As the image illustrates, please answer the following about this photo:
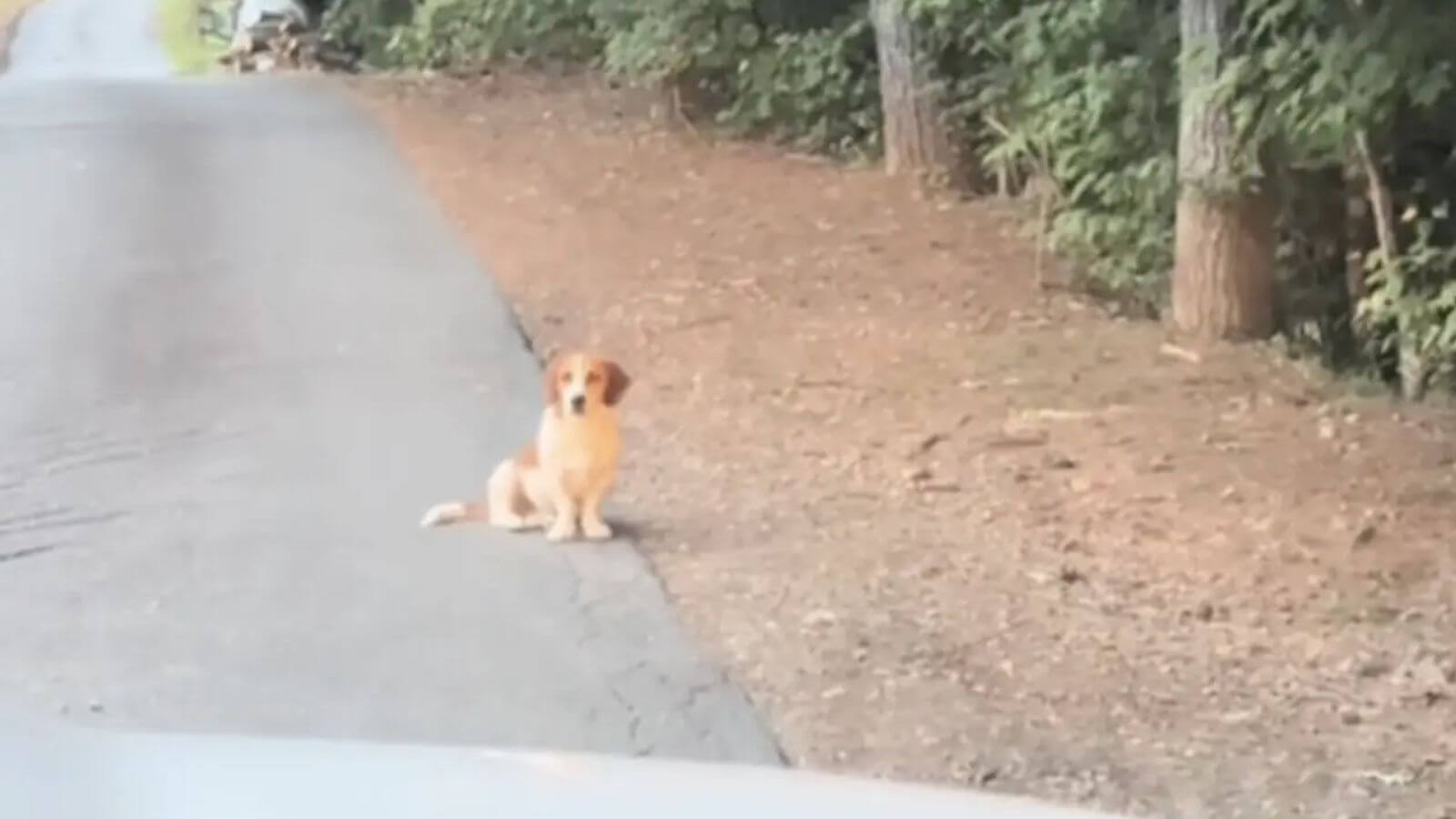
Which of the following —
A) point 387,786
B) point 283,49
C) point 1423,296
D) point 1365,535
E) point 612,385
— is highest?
point 387,786

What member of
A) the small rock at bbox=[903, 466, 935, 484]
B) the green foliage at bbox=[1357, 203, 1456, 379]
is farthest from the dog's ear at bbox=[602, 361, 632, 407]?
the green foliage at bbox=[1357, 203, 1456, 379]

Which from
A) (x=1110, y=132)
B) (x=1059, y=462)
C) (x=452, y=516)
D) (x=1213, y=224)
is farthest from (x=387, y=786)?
(x=1110, y=132)

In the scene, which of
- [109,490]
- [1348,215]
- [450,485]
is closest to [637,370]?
[450,485]

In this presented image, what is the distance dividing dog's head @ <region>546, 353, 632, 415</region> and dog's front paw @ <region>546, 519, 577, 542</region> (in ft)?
1.13

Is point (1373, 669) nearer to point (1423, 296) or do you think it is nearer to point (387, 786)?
point (1423, 296)

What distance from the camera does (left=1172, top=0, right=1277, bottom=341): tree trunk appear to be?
904 centimetres

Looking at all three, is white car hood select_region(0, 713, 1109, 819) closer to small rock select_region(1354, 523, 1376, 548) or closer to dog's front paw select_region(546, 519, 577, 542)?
dog's front paw select_region(546, 519, 577, 542)

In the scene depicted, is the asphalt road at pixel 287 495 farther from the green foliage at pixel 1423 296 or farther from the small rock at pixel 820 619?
the green foliage at pixel 1423 296

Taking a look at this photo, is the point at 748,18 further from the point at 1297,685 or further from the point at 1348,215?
the point at 1297,685

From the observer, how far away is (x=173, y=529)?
669cm

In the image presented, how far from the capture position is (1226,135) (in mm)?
9102

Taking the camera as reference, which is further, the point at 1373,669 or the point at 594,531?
the point at 594,531

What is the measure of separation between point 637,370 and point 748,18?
639 cm

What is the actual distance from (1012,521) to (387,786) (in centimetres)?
477
